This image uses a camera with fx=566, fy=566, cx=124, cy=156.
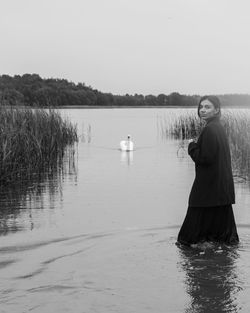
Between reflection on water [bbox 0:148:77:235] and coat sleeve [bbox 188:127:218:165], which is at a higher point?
coat sleeve [bbox 188:127:218:165]

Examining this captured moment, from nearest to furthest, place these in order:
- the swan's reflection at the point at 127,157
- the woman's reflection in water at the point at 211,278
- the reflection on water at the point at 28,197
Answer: the woman's reflection in water at the point at 211,278 < the reflection on water at the point at 28,197 < the swan's reflection at the point at 127,157

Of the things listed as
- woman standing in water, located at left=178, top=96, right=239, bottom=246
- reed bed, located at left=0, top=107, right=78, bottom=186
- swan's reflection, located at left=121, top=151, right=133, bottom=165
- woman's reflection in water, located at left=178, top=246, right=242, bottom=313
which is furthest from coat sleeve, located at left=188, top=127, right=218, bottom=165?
swan's reflection, located at left=121, top=151, right=133, bottom=165

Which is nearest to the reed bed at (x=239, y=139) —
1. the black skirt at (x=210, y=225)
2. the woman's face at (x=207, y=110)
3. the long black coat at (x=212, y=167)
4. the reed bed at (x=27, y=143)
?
the reed bed at (x=27, y=143)

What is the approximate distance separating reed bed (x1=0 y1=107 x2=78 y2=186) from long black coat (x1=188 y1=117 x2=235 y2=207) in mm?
5891

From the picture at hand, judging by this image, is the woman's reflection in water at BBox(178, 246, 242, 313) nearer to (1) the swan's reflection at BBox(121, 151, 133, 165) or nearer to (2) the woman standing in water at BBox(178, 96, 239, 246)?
(2) the woman standing in water at BBox(178, 96, 239, 246)

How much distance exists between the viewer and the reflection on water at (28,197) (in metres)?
8.64

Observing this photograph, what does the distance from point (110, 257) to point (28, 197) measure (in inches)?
199

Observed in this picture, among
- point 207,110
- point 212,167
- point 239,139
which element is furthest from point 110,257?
point 239,139

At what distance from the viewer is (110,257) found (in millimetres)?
6453

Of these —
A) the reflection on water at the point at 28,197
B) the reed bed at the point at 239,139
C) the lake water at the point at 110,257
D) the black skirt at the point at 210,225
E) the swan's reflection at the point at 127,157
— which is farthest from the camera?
the swan's reflection at the point at 127,157

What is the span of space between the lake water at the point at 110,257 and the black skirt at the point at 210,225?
8.7 inches

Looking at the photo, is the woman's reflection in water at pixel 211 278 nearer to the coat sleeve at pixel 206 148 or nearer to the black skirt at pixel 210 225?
the black skirt at pixel 210 225

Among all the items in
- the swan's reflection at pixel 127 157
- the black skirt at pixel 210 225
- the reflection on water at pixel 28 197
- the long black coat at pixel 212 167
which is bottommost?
the swan's reflection at pixel 127 157

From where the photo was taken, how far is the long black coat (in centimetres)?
652
